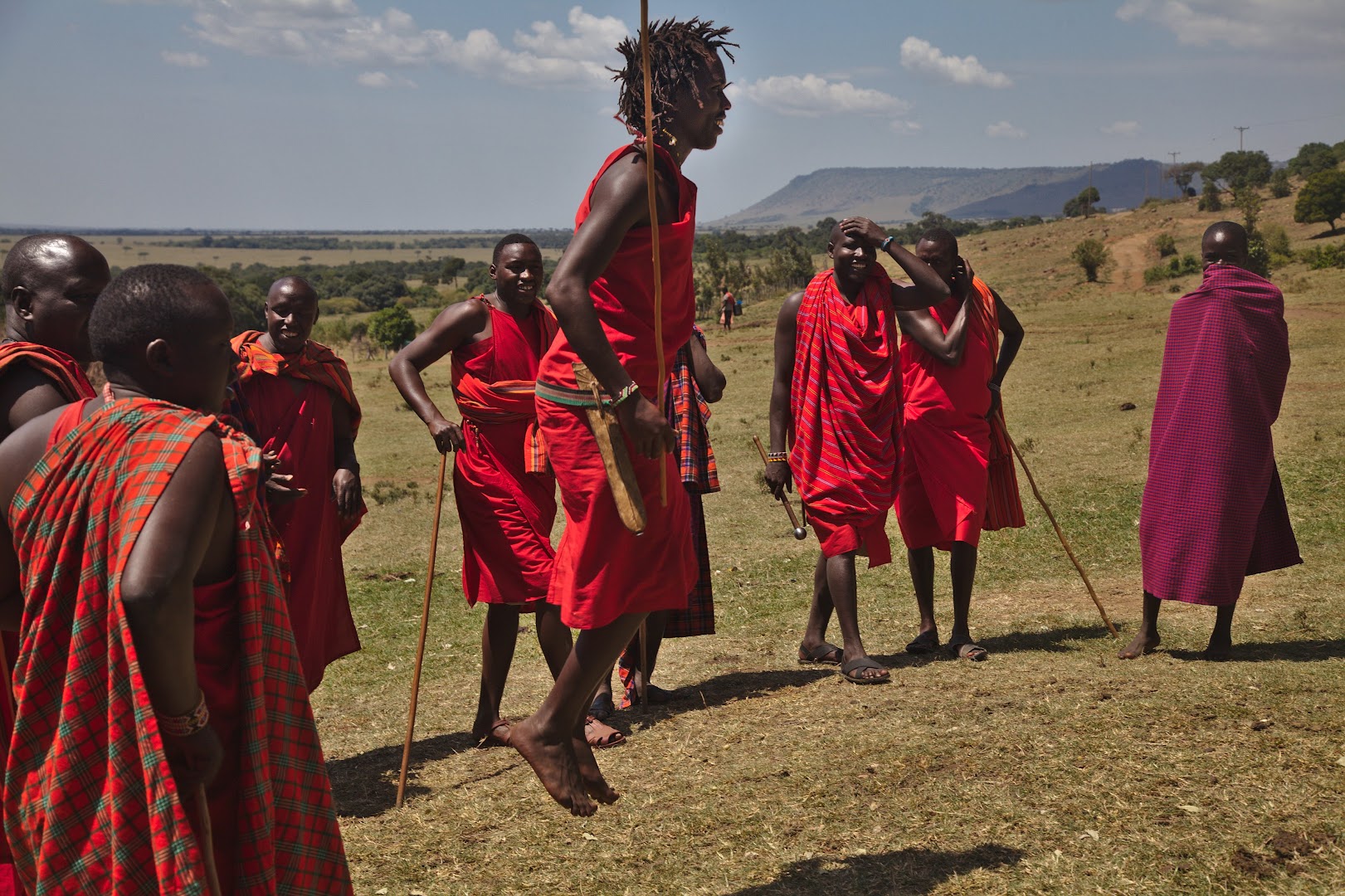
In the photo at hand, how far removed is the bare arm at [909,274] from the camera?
6750mm

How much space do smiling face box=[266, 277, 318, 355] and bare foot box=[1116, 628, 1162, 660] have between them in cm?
478

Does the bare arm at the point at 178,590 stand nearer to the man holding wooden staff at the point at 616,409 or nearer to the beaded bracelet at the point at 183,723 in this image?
the beaded bracelet at the point at 183,723

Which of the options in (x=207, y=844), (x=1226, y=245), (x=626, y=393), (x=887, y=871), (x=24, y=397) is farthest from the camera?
(x=1226, y=245)

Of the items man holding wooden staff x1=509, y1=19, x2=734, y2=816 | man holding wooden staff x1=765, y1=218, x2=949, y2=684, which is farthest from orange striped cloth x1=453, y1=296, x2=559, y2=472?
man holding wooden staff x1=509, y1=19, x2=734, y2=816

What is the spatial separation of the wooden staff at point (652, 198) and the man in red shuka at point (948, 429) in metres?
3.55

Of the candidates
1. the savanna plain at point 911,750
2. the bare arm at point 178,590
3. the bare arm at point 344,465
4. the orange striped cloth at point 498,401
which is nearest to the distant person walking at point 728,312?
the savanna plain at point 911,750

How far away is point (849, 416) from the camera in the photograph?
693 cm

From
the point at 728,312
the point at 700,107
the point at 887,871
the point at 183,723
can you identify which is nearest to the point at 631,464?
the point at 700,107

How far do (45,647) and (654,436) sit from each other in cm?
174

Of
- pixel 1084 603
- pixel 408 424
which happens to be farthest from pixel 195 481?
pixel 408 424

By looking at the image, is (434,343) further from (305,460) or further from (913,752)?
(913,752)

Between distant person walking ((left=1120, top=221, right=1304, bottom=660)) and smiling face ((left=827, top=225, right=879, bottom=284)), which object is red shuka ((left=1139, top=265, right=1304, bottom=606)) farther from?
smiling face ((left=827, top=225, right=879, bottom=284))

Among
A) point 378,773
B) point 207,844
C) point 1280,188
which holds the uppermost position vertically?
point 1280,188

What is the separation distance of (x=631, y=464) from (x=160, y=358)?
151 centimetres
